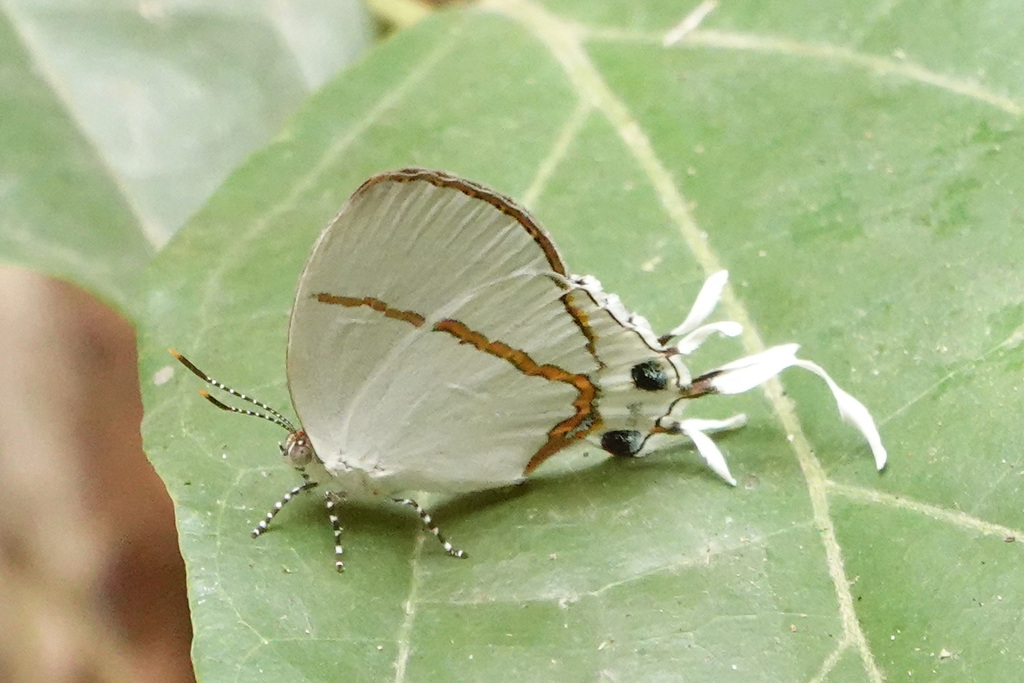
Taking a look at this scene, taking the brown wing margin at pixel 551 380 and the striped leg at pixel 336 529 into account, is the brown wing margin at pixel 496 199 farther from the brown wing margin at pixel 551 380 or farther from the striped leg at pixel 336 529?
the striped leg at pixel 336 529

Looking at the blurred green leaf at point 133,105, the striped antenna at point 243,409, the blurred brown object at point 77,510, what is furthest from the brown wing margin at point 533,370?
the blurred brown object at point 77,510

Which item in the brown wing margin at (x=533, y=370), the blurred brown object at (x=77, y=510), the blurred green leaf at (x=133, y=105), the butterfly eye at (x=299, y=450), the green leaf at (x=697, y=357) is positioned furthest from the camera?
the blurred brown object at (x=77, y=510)

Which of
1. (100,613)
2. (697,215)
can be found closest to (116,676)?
(100,613)

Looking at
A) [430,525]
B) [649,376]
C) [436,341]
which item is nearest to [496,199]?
[436,341]

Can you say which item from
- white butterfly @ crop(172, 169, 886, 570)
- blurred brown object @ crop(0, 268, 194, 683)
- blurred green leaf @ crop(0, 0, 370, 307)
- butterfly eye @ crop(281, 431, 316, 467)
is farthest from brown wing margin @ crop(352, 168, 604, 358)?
blurred brown object @ crop(0, 268, 194, 683)

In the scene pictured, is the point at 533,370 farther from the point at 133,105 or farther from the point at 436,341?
the point at 133,105

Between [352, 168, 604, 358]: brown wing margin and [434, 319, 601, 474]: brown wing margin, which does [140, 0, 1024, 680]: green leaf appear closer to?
[434, 319, 601, 474]: brown wing margin

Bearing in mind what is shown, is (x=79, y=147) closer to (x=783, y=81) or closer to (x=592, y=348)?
(x=592, y=348)
